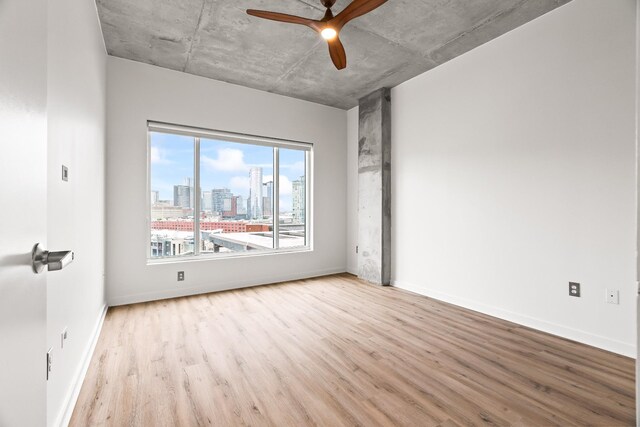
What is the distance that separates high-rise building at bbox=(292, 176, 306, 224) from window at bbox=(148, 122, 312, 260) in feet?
0.05

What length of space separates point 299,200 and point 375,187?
1297 millimetres

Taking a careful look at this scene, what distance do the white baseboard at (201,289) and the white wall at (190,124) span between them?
0.01 metres

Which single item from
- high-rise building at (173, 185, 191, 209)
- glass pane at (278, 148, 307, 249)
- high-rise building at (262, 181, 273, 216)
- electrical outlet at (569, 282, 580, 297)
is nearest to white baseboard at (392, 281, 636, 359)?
electrical outlet at (569, 282, 580, 297)

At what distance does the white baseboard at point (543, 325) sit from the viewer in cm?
230

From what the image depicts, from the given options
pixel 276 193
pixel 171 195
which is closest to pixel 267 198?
pixel 276 193

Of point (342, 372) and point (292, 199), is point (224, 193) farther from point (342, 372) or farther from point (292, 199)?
point (342, 372)

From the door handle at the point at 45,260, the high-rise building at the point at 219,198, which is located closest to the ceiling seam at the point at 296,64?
the high-rise building at the point at 219,198

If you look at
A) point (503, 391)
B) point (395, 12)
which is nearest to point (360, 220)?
point (395, 12)

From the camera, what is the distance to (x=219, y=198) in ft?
14.0

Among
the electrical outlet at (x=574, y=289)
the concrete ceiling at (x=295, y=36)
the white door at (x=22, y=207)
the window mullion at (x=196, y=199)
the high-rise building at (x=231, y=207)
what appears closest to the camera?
the white door at (x=22, y=207)

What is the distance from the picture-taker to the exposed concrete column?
433 centimetres

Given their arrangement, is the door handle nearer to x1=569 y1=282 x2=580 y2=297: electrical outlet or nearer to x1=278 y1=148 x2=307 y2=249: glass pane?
x1=569 y1=282 x2=580 y2=297: electrical outlet

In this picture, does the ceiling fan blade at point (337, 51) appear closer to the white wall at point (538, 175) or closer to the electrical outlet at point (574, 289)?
the white wall at point (538, 175)

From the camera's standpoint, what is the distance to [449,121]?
3578 mm
